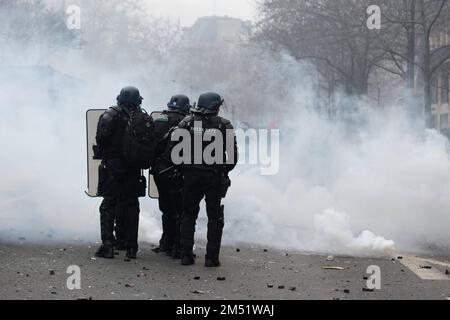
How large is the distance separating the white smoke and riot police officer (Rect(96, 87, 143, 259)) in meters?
1.31

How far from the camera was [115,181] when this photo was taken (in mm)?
7699

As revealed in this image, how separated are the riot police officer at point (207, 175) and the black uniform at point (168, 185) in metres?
0.38

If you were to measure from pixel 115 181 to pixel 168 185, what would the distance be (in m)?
0.57

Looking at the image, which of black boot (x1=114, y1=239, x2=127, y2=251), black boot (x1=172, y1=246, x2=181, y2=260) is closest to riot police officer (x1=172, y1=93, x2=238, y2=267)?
black boot (x1=172, y1=246, x2=181, y2=260)

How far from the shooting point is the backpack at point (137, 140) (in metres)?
7.62

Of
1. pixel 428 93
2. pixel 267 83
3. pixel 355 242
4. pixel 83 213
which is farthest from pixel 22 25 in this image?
pixel 267 83

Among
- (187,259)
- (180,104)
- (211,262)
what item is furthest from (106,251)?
(180,104)

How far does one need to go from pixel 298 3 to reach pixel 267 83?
455cm
